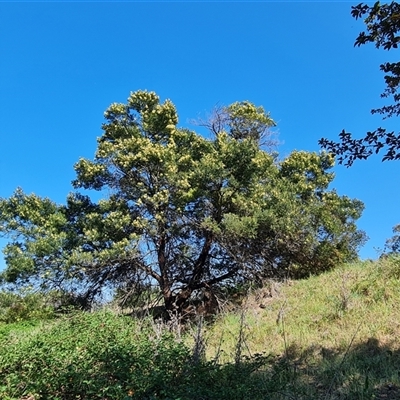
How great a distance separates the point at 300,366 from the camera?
14.7 ft

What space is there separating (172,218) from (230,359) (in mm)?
5191

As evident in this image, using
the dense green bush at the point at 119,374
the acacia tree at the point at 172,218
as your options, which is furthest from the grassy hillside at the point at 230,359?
the acacia tree at the point at 172,218

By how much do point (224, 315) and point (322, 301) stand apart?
2593 millimetres

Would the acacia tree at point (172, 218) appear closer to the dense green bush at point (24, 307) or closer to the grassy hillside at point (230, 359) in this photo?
the dense green bush at point (24, 307)

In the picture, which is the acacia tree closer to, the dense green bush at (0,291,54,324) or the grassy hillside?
the dense green bush at (0,291,54,324)

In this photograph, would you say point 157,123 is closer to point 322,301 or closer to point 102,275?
point 102,275

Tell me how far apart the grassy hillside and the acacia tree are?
2.82 m

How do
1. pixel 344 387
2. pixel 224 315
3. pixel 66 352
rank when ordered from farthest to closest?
1. pixel 224 315
2. pixel 66 352
3. pixel 344 387

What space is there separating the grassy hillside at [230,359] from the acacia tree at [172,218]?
2817 mm

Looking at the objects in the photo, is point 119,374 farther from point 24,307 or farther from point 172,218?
point 24,307

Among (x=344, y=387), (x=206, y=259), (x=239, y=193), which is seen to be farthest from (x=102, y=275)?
(x=344, y=387)

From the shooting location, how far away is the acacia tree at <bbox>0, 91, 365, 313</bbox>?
9172 millimetres

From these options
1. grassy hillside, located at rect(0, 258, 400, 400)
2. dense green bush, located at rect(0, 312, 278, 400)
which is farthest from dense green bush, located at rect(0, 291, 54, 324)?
dense green bush, located at rect(0, 312, 278, 400)

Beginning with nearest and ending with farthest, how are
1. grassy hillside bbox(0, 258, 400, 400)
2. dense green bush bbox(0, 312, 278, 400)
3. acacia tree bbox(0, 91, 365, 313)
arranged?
dense green bush bbox(0, 312, 278, 400) < grassy hillside bbox(0, 258, 400, 400) < acacia tree bbox(0, 91, 365, 313)
